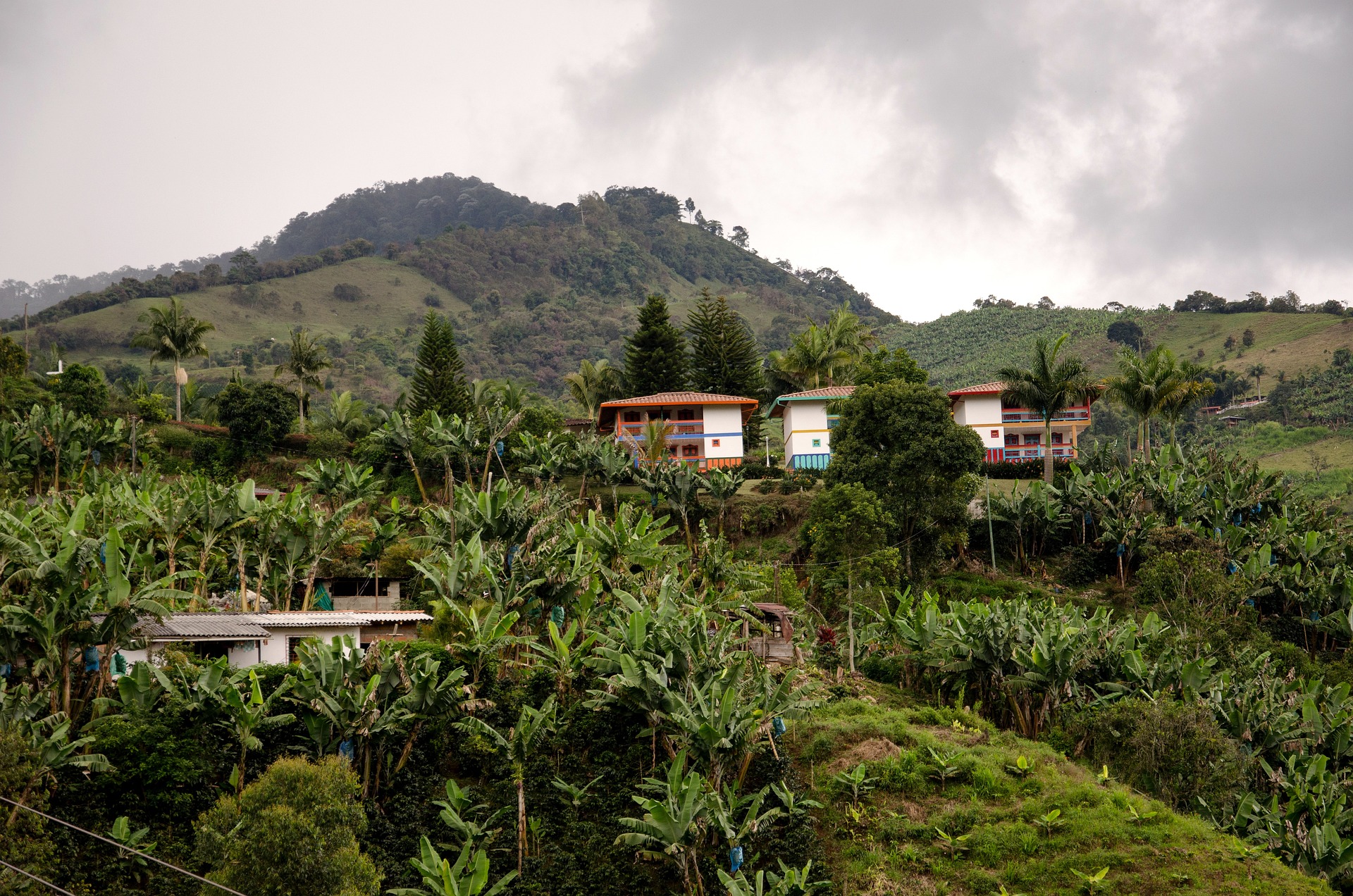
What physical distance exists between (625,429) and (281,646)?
24.4 meters

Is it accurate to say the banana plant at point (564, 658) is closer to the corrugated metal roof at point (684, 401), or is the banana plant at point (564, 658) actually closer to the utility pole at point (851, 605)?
the utility pole at point (851, 605)

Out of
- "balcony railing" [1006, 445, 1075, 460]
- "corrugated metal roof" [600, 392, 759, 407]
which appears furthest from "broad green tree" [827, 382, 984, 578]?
"balcony railing" [1006, 445, 1075, 460]

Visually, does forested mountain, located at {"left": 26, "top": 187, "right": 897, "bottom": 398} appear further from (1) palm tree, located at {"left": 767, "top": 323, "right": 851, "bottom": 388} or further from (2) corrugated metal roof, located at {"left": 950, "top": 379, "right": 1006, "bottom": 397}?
(2) corrugated metal roof, located at {"left": 950, "top": 379, "right": 1006, "bottom": 397}

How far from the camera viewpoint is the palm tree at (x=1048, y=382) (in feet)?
128

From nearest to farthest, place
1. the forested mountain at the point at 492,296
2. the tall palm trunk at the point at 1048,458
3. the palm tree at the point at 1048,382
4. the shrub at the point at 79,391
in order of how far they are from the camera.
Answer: the palm tree at the point at 1048,382 < the tall palm trunk at the point at 1048,458 < the shrub at the point at 79,391 < the forested mountain at the point at 492,296

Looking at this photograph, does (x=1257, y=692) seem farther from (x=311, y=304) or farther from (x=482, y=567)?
(x=311, y=304)

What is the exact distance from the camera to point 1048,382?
3922 centimetres

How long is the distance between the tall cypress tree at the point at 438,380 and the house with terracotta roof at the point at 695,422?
6.44m

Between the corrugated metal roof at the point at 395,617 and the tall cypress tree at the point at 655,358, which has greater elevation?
the tall cypress tree at the point at 655,358

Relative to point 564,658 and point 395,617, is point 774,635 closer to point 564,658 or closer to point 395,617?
point 564,658

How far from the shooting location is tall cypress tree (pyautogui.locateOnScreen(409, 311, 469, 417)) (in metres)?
45.9

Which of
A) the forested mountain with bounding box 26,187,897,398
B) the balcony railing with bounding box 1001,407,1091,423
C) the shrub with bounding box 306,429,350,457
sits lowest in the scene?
the shrub with bounding box 306,429,350,457

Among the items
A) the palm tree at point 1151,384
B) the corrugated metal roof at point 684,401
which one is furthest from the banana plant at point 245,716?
the palm tree at point 1151,384

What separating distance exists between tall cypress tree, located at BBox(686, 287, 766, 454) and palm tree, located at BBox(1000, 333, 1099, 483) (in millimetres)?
14764
